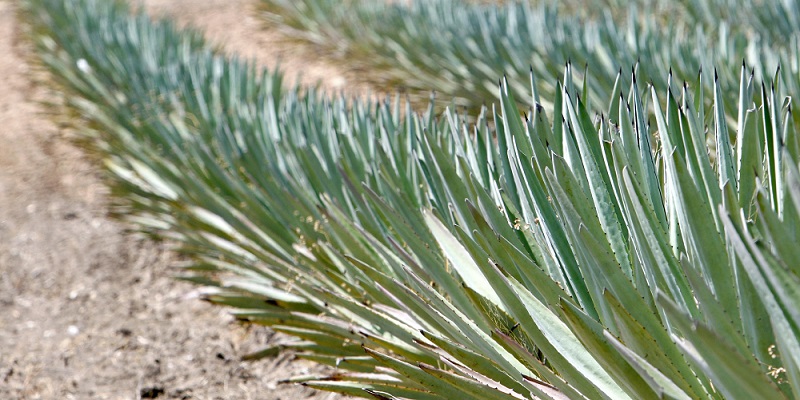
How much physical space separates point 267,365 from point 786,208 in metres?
1.93

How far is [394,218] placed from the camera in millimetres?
2037

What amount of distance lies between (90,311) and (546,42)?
2708mm

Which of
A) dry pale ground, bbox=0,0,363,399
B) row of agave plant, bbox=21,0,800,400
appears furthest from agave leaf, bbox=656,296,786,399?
dry pale ground, bbox=0,0,363,399

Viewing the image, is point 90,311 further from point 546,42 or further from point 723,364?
point 723,364

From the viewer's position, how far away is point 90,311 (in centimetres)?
343

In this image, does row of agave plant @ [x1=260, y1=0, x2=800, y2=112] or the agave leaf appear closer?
the agave leaf

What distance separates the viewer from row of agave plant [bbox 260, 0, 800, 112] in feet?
12.7

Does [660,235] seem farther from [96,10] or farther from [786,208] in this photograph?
[96,10]

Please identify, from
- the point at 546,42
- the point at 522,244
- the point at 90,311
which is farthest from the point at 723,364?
the point at 546,42

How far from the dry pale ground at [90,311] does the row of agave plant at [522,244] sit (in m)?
0.16

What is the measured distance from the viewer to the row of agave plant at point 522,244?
1328mm

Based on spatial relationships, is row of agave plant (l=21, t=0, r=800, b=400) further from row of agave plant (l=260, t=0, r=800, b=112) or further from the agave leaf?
row of agave plant (l=260, t=0, r=800, b=112)

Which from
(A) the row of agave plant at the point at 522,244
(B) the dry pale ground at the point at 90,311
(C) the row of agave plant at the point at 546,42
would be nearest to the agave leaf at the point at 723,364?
(A) the row of agave plant at the point at 522,244

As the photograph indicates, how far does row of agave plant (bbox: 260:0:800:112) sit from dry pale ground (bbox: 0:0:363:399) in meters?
1.66
